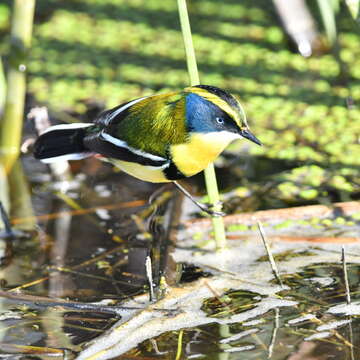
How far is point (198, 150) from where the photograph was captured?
3.29 metres

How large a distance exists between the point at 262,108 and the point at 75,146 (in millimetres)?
2147

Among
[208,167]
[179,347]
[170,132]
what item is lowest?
[179,347]

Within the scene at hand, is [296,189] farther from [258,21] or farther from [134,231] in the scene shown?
[258,21]

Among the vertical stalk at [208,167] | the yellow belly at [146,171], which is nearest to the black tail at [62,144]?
the yellow belly at [146,171]

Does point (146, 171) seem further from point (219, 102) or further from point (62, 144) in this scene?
point (62, 144)

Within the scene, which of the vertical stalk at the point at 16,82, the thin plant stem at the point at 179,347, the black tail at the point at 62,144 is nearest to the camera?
the thin plant stem at the point at 179,347

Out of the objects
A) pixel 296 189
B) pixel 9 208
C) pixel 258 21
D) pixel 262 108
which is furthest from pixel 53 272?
pixel 258 21

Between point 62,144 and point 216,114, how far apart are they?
3.15 feet

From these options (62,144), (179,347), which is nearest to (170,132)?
(62,144)

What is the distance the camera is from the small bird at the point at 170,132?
10.6 feet

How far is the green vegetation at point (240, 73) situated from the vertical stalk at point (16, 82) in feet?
2.66

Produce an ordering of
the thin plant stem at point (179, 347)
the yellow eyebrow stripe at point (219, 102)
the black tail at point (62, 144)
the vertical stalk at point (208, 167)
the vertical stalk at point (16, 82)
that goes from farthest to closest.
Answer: the vertical stalk at point (16, 82)
the black tail at point (62, 144)
the vertical stalk at point (208, 167)
the yellow eyebrow stripe at point (219, 102)
the thin plant stem at point (179, 347)

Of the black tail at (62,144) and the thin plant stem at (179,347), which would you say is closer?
the thin plant stem at (179,347)

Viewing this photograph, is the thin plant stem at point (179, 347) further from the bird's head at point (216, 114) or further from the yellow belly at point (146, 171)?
the bird's head at point (216, 114)
